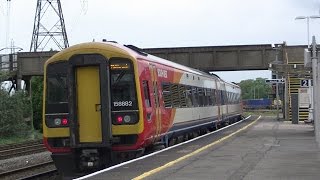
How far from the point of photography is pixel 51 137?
545 inches

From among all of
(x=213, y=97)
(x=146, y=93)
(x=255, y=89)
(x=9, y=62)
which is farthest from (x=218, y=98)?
(x=255, y=89)

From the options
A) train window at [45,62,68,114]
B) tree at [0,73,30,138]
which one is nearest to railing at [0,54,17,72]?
tree at [0,73,30,138]

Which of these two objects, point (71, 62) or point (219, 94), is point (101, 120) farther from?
point (219, 94)

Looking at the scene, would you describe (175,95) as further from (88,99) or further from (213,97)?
(213,97)

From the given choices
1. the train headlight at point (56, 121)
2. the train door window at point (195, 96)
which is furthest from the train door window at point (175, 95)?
the train headlight at point (56, 121)

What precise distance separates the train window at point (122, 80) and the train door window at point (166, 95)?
9.24 feet

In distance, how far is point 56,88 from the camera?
550 inches

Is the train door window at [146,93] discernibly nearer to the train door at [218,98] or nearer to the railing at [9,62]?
the train door at [218,98]

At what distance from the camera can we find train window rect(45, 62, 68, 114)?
13.8m

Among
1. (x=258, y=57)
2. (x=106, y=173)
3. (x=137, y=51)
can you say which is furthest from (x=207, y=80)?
(x=258, y=57)

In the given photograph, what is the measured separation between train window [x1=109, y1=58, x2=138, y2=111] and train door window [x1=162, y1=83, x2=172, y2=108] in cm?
282

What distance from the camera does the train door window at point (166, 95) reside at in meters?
16.5

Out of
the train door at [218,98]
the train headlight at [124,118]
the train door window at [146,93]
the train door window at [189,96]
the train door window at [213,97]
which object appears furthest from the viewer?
the train door at [218,98]

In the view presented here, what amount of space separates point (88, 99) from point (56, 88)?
0.95 metres
